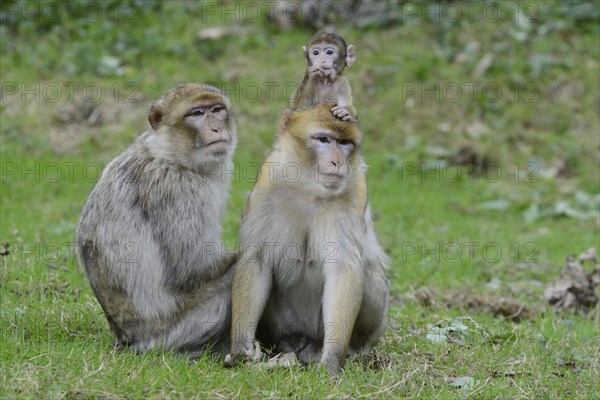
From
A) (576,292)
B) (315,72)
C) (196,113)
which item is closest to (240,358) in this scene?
(196,113)

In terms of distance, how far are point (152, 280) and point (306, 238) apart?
981 millimetres

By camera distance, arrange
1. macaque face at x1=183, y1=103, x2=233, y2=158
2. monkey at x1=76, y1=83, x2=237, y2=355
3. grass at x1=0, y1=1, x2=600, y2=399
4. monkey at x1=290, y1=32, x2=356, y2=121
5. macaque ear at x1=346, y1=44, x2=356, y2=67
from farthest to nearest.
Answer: macaque ear at x1=346, y1=44, x2=356, y2=67, monkey at x1=290, y1=32, x2=356, y2=121, macaque face at x1=183, y1=103, x2=233, y2=158, monkey at x1=76, y1=83, x2=237, y2=355, grass at x1=0, y1=1, x2=600, y2=399

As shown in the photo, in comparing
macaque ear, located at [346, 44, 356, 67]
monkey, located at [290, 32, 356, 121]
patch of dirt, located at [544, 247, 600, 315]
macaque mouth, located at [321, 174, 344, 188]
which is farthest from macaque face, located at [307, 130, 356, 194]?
patch of dirt, located at [544, 247, 600, 315]

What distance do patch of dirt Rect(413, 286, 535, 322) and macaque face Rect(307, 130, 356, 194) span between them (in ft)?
8.90

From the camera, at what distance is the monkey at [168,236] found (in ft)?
18.5

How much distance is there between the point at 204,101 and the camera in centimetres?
586

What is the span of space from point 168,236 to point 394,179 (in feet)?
24.0

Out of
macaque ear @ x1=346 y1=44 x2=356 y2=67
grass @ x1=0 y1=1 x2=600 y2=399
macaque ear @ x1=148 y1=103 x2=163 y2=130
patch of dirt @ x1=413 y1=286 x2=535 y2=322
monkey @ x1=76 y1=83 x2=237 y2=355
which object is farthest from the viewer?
patch of dirt @ x1=413 y1=286 x2=535 y2=322

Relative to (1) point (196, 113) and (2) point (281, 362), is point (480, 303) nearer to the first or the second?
(2) point (281, 362)

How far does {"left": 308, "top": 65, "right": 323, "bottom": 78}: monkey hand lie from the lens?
287 inches

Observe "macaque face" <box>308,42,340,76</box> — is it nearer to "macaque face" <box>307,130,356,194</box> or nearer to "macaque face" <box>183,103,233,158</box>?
"macaque face" <box>183,103,233,158</box>

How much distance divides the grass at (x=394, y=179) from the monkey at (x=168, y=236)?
0.77ft

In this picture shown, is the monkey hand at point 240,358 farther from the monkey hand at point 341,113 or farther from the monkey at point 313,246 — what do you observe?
the monkey hand at point 341,113

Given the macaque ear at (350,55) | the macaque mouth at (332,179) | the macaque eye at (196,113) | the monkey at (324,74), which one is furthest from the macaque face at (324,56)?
the macaque mouth at (332,179)
